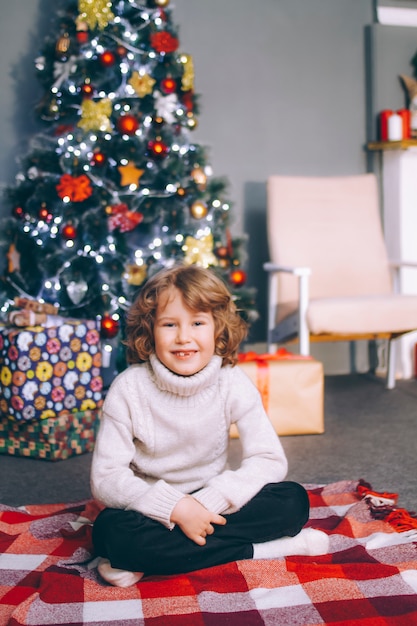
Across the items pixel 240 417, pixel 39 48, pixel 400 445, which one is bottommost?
pixel 400 445

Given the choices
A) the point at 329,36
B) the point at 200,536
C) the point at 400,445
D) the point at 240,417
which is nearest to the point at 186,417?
the point at 240,417

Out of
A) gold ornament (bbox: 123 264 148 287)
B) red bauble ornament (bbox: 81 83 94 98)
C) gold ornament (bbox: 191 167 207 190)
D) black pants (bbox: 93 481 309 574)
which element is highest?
red bauble ornament (bbox: 81 83 94 98)

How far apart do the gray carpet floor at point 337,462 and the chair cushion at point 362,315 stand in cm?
34

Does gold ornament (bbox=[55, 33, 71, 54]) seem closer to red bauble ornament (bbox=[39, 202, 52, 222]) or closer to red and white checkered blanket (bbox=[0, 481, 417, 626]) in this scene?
red bauble ornament (bbox=[39, 202, 52, 222])

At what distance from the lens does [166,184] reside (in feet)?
9.46

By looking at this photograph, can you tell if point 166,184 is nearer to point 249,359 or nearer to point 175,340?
point 249,359

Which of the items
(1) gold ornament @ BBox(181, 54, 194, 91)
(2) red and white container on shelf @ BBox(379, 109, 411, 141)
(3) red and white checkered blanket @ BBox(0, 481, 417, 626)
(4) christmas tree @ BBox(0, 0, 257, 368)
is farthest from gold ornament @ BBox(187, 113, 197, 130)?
(3) red and white checkered blanket @ BBox(0, 481, 417, 626)

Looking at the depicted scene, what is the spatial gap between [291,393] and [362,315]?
0.46 m

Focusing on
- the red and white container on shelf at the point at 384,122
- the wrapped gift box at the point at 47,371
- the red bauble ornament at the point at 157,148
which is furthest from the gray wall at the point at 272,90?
the wrapped gift box at the point at 47,371

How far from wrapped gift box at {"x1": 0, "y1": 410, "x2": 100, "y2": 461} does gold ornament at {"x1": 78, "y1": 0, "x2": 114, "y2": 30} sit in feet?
5.05

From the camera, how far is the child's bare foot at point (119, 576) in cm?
118

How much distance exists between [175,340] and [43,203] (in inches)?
67.3

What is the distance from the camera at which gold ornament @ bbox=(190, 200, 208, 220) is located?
2891 mm

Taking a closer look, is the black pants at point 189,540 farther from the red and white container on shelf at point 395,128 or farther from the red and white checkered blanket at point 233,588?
the red and white container on shelf at point 395,128
